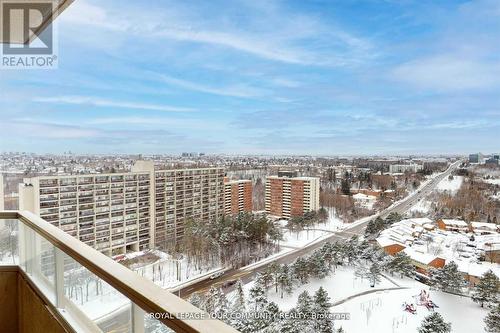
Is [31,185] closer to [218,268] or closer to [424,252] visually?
[218,268]

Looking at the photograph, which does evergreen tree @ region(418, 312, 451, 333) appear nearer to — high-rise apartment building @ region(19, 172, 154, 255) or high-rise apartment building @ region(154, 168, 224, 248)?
high-rise apartment building @ region(154, 168, 224, 248)

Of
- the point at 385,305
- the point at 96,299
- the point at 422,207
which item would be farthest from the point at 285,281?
the point at 96,299

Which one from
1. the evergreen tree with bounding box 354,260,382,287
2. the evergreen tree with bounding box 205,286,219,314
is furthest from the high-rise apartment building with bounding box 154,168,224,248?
the evergreen tree with bounding box 354,260,382,287

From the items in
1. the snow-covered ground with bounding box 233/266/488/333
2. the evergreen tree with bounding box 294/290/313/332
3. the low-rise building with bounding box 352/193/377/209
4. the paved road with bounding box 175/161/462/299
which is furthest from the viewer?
the low-rise building with bounding box 352/193/377/209

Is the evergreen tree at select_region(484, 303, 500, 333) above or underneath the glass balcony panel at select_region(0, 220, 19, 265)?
underneath

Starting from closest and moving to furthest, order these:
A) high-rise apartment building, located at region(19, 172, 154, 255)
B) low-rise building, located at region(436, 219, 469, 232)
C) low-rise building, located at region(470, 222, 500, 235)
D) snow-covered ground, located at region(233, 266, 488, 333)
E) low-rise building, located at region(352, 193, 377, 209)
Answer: snow-covered ground, located at region(233, 266, 488, 333)
low-rise building, located at region(470, 222, 500, 235)
high-rise apartment building, located at region(19, 172, 154, 255)
low-rise building, located at region(436, 219, 469, 232)
low-rise building, located at region(352, 193, 377, 209)

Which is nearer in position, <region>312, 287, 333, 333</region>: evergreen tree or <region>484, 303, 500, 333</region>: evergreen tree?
<region>484, 303, 500, 333</region>: evergreen tree

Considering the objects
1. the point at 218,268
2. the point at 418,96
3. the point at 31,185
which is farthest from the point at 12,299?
the point at 418,96
